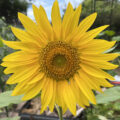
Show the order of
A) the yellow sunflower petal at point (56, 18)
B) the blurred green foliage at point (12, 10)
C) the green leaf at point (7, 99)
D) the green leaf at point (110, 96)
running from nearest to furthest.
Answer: the yellow sunflower petal at point (56, 18)
the green leaf at point (7, 99)
the green leaf at point (110, 96)
the blurred green foliage at point (12, 10)

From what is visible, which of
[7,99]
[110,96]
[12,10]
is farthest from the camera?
[12,10]

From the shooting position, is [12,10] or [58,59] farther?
[12,10]

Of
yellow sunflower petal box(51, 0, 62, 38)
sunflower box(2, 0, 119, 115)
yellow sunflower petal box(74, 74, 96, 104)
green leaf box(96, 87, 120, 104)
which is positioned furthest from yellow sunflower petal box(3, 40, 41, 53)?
green leaf box(96, 87, 120, 104)

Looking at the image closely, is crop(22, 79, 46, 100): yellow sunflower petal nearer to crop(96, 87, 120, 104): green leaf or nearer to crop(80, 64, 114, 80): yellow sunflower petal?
crop(80, 64, 114, 80): yellow sunflower petal

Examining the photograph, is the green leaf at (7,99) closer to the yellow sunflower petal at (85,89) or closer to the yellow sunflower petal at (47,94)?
the yellow sunflower petal at (47,94)

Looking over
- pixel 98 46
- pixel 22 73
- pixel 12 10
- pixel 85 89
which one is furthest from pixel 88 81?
pixel 12 10

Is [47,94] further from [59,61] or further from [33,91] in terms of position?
[59,61]

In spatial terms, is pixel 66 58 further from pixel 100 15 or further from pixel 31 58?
pixel 100 15

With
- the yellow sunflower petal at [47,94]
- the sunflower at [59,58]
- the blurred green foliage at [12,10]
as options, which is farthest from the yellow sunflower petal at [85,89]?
the blurred green foliage at [12,10]
